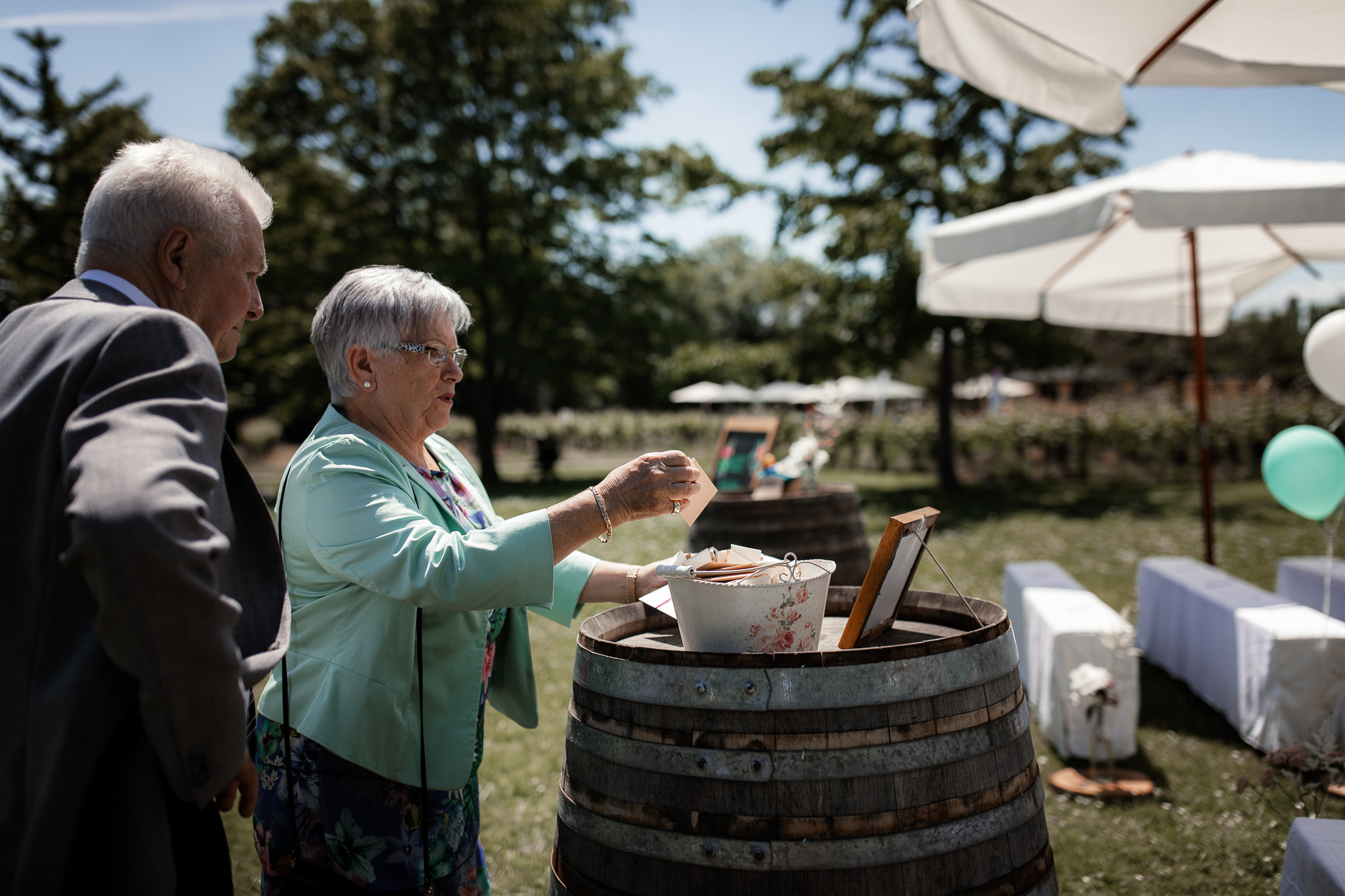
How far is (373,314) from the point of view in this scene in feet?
6.23

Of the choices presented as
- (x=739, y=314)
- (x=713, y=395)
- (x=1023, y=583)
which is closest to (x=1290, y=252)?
(x=1023, y=583)

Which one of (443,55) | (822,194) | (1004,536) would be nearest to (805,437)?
(1004,536)

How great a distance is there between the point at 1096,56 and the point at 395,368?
2769mm

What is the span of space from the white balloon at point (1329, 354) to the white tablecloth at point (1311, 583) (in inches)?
40.5

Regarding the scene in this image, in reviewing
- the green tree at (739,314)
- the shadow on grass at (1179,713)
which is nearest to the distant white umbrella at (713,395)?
the green tree at (739,314)

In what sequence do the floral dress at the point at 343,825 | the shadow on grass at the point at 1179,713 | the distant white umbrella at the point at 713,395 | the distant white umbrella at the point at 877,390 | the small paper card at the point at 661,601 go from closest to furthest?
the floral dress at the point at 343,825, the small paper card at the point at 661,601, the shadow on grass at the point at 1179,713, the distant white umbrella at the point at 877,390, the distant white umbrella at the point at 713,395

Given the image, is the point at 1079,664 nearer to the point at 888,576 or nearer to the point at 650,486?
the point at 888,576

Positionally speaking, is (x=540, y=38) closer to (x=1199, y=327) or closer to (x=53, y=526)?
(x=1199, y=327)

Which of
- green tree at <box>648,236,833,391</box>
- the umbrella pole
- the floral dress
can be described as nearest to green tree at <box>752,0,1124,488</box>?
green tree at <box>648,236,833,391</box>

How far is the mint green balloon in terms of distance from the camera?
184 inches

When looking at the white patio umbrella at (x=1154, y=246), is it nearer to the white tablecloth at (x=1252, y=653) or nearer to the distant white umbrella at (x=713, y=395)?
the white tablecloth at (x=1252, y=653)

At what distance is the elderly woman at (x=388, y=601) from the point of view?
1.65 m

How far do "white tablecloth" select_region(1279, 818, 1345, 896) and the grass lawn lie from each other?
1278mm

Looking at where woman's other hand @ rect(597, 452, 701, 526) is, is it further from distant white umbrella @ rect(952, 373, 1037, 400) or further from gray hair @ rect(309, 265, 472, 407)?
distant white umbrella @ rect(952, 373, 1037, 400)
